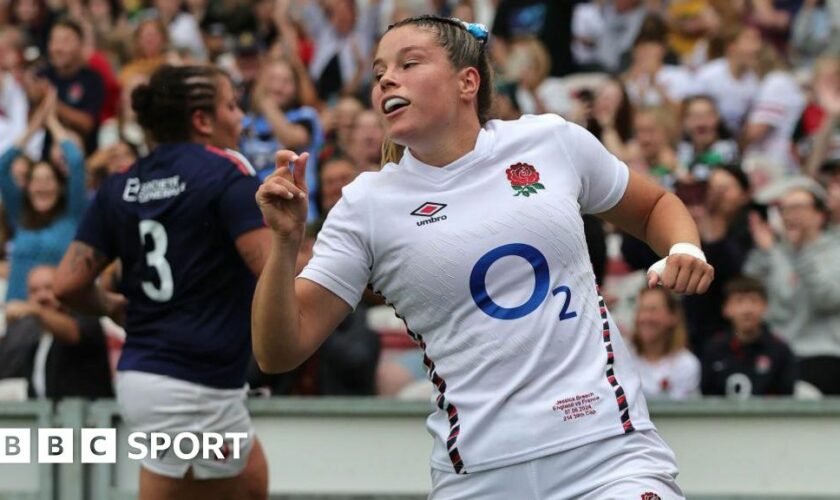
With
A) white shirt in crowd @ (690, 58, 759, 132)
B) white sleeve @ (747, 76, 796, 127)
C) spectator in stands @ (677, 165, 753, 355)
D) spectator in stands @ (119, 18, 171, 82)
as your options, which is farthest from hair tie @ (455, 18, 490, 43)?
spectator in stands @ (119, 18, 171, 82)

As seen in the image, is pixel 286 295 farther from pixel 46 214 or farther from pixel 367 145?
pixel 367 145

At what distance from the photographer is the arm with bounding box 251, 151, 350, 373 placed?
4.14m

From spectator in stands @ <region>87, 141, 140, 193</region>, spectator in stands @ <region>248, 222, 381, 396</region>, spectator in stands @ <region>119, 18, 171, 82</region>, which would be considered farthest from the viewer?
spectator in stands @ <region>119, 18, 171, 82</region>

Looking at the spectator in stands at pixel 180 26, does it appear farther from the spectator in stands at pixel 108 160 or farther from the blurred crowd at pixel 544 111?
the spectator in stands at pixel 108 160

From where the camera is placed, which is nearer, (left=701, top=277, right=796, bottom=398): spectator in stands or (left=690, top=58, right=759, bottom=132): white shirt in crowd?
(left=701, top=277, right=796, bottom=398): spectator in stands

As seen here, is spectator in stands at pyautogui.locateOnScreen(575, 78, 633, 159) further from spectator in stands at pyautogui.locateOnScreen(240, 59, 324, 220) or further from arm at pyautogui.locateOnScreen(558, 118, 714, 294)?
arm at pyautogui.locateOnScreen(558, 118, 714, 294)

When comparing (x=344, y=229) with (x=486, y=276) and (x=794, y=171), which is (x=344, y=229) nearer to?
(x=486, y=276)

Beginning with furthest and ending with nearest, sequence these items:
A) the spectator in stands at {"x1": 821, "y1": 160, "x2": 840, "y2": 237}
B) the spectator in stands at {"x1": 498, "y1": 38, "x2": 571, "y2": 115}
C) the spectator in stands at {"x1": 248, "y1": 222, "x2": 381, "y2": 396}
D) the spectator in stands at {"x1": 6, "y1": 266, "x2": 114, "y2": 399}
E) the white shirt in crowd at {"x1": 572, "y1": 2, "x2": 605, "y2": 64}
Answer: the white shirt in crowd at {"x1": 572, "y1": 2, "x2": 605, "y2": 64} → the spectator in stands at {"x1": 498, "y1": 38, "x2": 571, "y2": 115} → the spectator in stands at {"x1": 821, "y1": 160, "x2": 840, "y2": 237} → the spectator in stands at {"x1": 248, "y1": 222, "x2": 381, "y2": 396} → the spectator in stands at {"x1": 6, "y1": 266, "x2": 114, "y2": 399}

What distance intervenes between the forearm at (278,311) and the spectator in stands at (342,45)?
9.38m

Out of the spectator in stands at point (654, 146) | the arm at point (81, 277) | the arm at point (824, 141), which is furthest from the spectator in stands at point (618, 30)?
the arm at point (81, 277)

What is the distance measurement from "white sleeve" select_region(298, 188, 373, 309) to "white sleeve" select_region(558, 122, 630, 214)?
2.12 feet

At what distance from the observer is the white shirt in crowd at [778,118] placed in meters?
12.0

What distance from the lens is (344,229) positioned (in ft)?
14.9

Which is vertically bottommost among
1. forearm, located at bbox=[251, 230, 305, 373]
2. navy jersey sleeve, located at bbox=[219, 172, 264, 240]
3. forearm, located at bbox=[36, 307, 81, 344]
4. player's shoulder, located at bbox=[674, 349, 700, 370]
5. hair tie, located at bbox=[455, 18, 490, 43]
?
player's shoulder, located at bbox=[674, 349, 700, 370]
